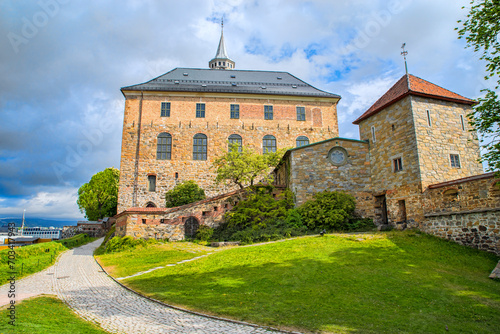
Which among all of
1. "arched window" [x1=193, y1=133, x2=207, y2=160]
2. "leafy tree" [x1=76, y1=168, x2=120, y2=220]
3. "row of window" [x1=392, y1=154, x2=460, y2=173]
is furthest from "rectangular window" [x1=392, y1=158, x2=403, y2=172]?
"leafy tree" [x1=76, y1=168, x2=120, y2=220]

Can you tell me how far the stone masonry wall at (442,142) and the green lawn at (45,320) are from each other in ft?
48.7

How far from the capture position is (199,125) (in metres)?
32.0

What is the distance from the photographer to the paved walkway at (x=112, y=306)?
6641 millimetres

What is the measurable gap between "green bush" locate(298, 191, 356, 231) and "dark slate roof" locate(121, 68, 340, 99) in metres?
17.3

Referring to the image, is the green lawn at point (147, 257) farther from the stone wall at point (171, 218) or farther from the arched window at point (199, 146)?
the arched window at point (199, 146)

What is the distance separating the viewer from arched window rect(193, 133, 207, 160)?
31422 mm

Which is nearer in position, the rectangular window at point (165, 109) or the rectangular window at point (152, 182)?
the rectangular window at point (152, 182)

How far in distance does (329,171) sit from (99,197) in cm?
3252

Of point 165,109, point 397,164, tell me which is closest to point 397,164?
point 397,164

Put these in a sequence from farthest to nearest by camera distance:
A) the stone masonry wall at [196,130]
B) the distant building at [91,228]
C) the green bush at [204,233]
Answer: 1. the distant building at [91,228]
2. the stone masonry wall at [196,130]
3. the green bush at [204,233]

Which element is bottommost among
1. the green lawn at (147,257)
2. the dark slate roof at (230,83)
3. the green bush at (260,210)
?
the green lawn at (147,257)

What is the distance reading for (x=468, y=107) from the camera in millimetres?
17250

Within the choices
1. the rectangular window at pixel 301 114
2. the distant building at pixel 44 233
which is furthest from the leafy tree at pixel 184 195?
the distant building at pixel 44 233

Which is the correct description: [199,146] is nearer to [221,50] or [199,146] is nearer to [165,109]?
[165,109]
